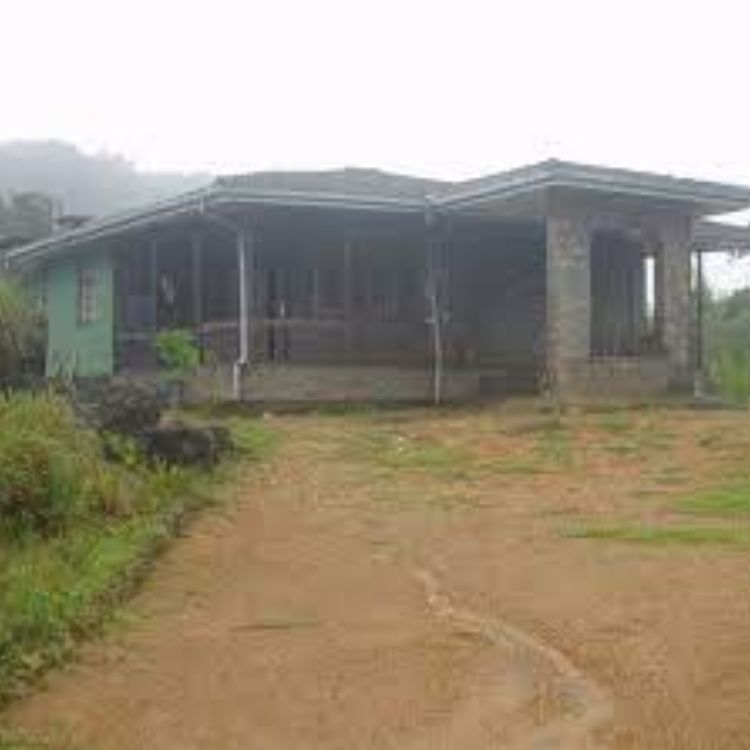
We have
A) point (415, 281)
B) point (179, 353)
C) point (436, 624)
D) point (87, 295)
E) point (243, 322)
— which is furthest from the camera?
point (87, 295)

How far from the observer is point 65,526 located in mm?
11430

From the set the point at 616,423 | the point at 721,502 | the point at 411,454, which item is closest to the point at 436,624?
the point at 721,502

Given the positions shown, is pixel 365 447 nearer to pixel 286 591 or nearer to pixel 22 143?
pixel 286 591

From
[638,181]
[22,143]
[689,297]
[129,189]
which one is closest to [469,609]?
[638,181]

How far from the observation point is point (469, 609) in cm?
948

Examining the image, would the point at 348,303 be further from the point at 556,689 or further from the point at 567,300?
the point at 556,689

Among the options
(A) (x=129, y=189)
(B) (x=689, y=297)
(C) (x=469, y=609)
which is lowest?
(C) (x=469, y=609)

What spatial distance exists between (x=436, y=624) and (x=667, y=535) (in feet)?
9.80

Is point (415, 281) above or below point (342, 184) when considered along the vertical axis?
below

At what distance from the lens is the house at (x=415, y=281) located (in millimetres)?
24688

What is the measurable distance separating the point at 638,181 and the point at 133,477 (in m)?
12.8

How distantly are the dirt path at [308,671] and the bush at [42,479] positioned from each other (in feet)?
2.81

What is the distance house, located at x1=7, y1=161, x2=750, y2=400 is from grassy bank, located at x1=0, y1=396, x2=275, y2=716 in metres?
9.91

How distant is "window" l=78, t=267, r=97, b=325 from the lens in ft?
101
